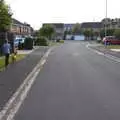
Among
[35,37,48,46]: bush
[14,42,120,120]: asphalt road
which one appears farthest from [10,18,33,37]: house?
[14,42,120,120]: asphalt road

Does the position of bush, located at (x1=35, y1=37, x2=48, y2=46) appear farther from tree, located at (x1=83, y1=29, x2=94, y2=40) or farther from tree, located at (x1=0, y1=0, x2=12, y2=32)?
tree, located at (x1=83, y1=29, x2=94, y2=40)

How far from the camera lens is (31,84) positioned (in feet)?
54.7

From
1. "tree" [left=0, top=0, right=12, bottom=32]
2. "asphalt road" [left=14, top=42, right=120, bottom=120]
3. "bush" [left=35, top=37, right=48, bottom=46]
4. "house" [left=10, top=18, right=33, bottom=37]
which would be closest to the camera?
"asphalt road" [left=14, top=42, right=120, bottom=120]

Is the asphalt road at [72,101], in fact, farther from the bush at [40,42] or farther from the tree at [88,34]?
the tree at [88,34]

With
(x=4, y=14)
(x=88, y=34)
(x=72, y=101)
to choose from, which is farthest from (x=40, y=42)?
(x=88, y=34)

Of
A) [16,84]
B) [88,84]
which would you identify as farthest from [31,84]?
[88,84]

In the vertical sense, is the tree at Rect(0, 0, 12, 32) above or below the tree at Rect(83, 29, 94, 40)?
above

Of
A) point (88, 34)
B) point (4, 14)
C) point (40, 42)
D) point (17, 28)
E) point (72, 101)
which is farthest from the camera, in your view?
point (88, 34)

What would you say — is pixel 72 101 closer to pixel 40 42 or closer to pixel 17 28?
pixel 40 42

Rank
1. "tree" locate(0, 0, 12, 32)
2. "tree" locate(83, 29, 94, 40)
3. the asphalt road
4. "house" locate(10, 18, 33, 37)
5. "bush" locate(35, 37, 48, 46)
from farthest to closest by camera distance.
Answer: "tree" locate(83, 29, 94, 40) < "bush" locate(35, 37, 48, 46) < "house" locate(10, 18, 33, 37) < "tree" locate(0, 0, 12, 32) < the asphalt road

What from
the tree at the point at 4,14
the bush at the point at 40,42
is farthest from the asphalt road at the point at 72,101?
the bush at the point at 40,42

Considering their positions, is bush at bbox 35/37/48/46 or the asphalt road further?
bush at bbox 35/37/48/46

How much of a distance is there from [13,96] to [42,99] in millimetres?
1201

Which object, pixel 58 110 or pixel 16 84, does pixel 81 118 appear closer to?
pixel 58 110
